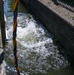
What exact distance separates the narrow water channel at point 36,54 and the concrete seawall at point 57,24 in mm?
306

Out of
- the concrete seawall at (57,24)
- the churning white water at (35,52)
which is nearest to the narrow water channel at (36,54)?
the churning white water at (35,52)

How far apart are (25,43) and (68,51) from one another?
1712 mm

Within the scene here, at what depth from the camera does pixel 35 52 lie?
270 inches

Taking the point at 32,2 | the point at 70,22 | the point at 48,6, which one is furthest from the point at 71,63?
the point at 32,2

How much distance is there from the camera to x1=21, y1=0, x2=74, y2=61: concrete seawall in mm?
A: 6637

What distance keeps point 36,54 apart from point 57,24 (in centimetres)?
175

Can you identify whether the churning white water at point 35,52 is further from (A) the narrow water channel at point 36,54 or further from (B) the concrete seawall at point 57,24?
(B) the concrete seawall at point 57,24

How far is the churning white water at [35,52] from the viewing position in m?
5.91

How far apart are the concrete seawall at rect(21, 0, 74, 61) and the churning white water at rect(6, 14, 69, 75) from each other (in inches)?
12.9

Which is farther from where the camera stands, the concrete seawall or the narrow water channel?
the concrete seawall

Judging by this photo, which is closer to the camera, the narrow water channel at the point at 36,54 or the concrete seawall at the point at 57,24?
the narrow water channel at the point at 36,54

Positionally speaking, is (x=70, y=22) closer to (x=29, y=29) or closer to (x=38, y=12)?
(x=29, y=29)

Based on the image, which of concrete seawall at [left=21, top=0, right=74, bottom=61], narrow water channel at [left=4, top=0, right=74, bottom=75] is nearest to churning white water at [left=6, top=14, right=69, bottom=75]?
narrow water channel at [left=4, top=0, right=74, bottom=75]

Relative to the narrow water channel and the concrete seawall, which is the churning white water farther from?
the concrete seawall
